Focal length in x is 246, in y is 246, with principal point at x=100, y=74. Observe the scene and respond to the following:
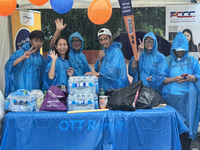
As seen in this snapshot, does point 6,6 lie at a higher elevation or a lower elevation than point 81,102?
higher

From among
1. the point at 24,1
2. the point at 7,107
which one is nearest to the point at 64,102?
the point at 7,107

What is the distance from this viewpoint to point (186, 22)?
4.23 metres

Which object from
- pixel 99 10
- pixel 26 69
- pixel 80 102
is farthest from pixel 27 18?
pixel 80 102

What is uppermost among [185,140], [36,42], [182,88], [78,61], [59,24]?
[59,24]

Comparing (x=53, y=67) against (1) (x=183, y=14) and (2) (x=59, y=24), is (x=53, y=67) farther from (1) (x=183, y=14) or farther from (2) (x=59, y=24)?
(1) (x=183, y=14)

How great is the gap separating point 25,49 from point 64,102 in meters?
1.14

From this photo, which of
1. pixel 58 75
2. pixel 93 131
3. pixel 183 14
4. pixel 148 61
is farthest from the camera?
pixel 183 14

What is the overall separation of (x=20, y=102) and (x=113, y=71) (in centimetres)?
131

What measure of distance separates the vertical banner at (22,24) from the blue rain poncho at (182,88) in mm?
2368

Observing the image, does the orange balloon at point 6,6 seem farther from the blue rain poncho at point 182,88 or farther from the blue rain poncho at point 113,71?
the blue rain poncho at point 182,88

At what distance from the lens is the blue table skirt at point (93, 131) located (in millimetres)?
2926

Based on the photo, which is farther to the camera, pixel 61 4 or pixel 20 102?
pixel 61 4

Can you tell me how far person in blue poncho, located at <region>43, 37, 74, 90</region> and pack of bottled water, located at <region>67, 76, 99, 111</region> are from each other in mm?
476

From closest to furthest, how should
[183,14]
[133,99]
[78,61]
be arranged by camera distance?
[133,99], [78,61], [183,14]
